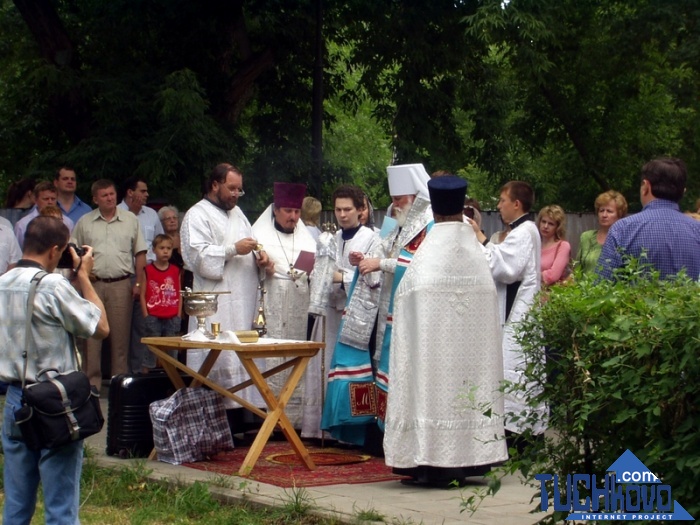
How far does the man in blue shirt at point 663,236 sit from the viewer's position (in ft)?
21.7

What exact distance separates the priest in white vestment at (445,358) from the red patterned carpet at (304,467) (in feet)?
2.01

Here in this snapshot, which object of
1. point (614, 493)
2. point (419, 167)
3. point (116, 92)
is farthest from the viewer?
point (116, 92)

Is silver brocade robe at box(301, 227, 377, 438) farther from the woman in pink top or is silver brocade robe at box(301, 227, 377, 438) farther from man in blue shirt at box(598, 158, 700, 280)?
man in blue shirt at box(598, 158, 700, 280)

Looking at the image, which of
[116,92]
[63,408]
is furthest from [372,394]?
[116,92]

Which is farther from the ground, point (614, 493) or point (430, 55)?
point (430, 55)

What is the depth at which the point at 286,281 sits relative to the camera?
975 cm

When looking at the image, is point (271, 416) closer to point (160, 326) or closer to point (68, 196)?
point (160, 326)

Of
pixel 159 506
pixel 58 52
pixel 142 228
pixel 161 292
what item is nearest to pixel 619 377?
pixel 159 506

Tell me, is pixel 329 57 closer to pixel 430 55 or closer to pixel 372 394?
pixel 430 55

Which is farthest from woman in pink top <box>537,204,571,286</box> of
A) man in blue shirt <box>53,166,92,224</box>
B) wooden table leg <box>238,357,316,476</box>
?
man in blue shirt <box>53,166,92,224</box>

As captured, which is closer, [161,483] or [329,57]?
[161,483]

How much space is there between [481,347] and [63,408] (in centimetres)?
298

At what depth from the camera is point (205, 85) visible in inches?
650

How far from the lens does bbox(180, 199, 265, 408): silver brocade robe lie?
30.5 feet
